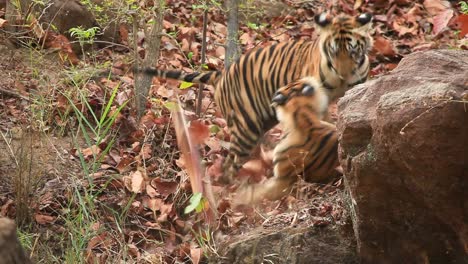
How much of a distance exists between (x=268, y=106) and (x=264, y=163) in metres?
0.65

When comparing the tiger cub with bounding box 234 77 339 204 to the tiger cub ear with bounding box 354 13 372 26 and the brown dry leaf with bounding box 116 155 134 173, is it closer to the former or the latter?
the tiger cub ear with bounding box 354 13 372 26

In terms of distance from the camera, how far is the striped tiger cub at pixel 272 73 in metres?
5.63

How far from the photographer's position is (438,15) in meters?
7.97

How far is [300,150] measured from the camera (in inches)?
187

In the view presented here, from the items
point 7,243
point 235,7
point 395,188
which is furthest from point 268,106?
point 7,243

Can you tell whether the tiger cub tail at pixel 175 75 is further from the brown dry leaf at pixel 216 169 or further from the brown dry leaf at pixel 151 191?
the brown dry leaf at pixel 151 191

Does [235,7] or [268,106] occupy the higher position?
[235,7]

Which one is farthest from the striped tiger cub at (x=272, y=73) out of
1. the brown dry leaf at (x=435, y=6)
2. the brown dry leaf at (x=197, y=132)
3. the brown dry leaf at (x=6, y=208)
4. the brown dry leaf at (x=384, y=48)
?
the brown dry leaf at (x=435, y=6)

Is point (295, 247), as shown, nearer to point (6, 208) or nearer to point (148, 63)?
point (6, 208)

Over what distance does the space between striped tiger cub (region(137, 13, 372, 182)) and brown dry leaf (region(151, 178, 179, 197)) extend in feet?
1.26

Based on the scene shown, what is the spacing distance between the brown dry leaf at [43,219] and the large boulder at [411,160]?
2429mm

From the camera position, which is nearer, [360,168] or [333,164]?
[360,168]

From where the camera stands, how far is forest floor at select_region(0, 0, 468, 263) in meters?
4.95

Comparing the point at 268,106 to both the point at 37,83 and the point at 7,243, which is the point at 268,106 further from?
the point at 7,243
